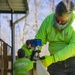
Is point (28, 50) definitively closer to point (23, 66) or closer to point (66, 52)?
point (23, 66)

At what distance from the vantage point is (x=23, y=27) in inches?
910

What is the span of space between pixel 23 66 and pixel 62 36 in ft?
2.26

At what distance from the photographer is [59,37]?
13.8 feet

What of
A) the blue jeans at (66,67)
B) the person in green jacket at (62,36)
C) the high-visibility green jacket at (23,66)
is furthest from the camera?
the blue jeans at (66,67)

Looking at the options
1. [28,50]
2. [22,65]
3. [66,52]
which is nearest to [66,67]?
[66,52]

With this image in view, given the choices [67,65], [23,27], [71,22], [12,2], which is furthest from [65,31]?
[23,27]

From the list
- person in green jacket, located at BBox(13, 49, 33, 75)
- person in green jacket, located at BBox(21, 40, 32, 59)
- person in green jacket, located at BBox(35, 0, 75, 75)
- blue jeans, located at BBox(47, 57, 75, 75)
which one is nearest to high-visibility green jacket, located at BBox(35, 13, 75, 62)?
person in green jacket, located at BBox(35, 0, 75, 75)

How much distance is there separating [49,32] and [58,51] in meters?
0.32

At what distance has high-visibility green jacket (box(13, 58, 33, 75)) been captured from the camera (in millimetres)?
3672

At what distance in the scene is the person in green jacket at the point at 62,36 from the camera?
402 cm

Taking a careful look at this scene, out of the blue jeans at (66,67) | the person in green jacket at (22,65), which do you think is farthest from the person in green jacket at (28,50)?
the blue jeans at (66,67)

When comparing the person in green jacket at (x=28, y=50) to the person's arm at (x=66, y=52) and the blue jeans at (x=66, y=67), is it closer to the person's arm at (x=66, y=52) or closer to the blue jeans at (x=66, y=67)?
the person's arm at (x=66, y=52)

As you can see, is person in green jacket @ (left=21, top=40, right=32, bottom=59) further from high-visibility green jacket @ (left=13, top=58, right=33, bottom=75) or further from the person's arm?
the person's arm

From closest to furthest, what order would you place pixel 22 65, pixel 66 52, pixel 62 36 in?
pixel 22 65, pixel 66 52, pixel 62 36
